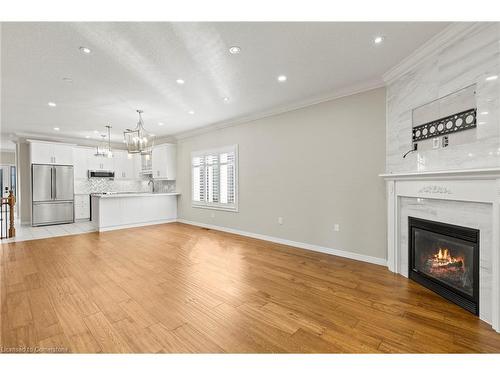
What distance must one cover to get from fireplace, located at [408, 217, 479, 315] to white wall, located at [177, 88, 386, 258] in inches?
20.8

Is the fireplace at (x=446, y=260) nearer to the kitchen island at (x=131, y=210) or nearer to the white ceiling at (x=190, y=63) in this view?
the white ceiling at (x=190, y=63)

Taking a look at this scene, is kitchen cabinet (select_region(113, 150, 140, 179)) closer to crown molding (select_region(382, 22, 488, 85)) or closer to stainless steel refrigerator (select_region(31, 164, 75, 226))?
stainless steel refrigerator (select_region(31, 164, 75, 226))

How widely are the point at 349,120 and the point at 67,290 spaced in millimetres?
4608

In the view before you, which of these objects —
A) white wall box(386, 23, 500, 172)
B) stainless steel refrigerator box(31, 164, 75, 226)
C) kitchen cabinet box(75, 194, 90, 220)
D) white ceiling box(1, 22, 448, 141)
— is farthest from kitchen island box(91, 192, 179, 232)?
white wall box(386, 23, 500, 172)

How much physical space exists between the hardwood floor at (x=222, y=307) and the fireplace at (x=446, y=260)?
0.14 metres

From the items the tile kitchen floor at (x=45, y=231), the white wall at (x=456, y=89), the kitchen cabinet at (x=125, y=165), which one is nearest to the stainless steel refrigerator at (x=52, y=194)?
the tile kitchen floor at (x=45, y=231)

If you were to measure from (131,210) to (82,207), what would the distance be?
256 centimetres

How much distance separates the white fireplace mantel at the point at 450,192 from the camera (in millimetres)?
1944

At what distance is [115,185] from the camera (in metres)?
8.48

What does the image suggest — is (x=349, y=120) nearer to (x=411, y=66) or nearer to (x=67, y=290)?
(x=411, y=66)

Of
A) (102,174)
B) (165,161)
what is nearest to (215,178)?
(165,161)

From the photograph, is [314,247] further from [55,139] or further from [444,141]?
[55,139]

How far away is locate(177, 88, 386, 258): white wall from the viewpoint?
3.54m

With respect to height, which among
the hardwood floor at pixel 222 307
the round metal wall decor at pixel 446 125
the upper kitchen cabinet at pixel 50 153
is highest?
the upper kitchen cabinet at pixel 50 153
